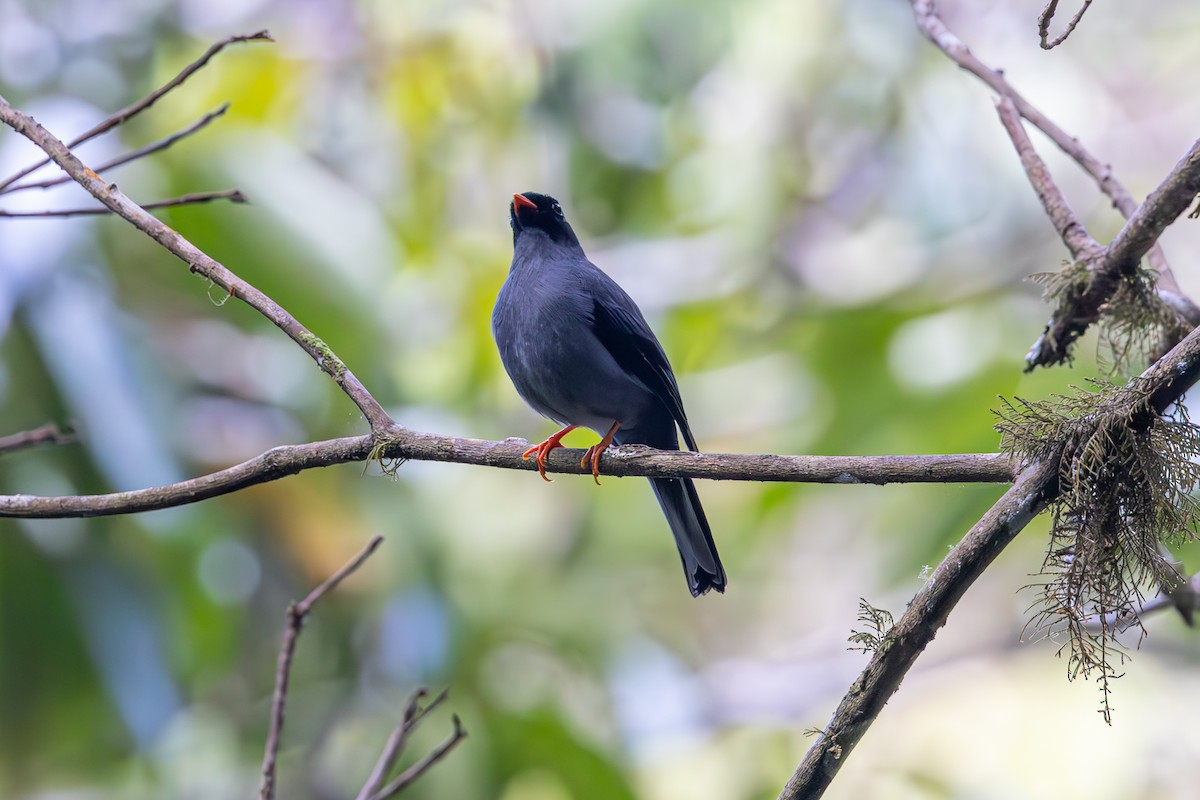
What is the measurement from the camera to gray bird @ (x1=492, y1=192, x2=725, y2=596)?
3494 mm

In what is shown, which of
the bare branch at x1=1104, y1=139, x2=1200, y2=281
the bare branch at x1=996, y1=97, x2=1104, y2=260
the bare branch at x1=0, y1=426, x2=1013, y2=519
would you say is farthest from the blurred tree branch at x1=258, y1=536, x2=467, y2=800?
the bare branch at x1=996, y1=97, x2=1104, y2=260

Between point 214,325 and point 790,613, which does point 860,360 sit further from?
point 214,325

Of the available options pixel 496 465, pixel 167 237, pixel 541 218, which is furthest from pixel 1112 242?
pixel 167 237

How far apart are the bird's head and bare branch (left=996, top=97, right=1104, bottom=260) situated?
165 cm

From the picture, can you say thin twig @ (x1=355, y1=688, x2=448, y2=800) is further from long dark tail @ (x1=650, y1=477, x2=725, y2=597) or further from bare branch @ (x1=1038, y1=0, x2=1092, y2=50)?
bare branch @ (x1=1038, y1=0, x2=1092, y2=50)

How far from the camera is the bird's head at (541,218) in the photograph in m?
4.13

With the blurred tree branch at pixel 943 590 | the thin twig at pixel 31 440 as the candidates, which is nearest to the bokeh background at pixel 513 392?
the thin twig at pixel 31 440

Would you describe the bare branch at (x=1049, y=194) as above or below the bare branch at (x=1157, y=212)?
above

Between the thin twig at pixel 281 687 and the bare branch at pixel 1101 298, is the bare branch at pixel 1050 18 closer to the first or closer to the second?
the bare branch at pixel 1101 298

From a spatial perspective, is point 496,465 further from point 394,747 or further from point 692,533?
point 692,533

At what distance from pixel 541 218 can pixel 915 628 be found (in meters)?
2.59

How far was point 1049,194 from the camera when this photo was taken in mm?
3482

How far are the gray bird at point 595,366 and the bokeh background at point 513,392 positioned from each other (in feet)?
7.06

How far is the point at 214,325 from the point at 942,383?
4638 millimetres
